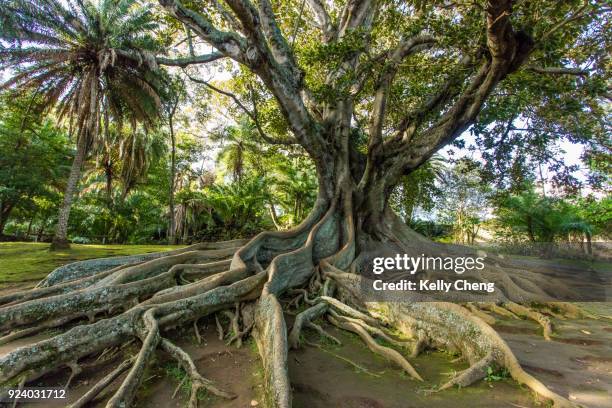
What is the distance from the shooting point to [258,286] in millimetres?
4488

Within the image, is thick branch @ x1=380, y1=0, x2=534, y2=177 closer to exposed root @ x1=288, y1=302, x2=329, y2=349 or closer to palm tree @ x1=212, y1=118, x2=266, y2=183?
exposed root @ x1=288, y1=302, x2=329, y2=349

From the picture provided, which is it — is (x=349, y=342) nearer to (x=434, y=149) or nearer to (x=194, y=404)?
(x=194, y=404)

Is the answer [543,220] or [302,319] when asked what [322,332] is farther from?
[543,220]

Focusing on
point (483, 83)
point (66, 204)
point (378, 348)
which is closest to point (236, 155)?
point (66, 204)

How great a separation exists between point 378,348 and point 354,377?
2.11ft

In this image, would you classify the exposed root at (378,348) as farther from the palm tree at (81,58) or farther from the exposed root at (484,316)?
the palm tree at (81,58)

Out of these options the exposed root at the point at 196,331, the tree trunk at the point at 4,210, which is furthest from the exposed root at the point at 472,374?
the tree trunk at the point at 4,210

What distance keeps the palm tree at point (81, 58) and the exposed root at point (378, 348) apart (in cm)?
1057

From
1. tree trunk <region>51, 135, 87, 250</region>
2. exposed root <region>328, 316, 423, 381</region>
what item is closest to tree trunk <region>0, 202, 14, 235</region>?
tree trunk <region>51, 135, 87, 250</region>

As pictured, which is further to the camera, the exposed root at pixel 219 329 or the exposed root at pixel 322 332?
the exposed root at pixel 322 332

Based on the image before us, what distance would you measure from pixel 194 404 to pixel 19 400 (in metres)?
1.46

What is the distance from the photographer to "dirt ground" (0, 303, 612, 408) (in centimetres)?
278

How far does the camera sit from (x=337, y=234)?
23.4 ft

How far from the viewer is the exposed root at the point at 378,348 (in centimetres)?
333
